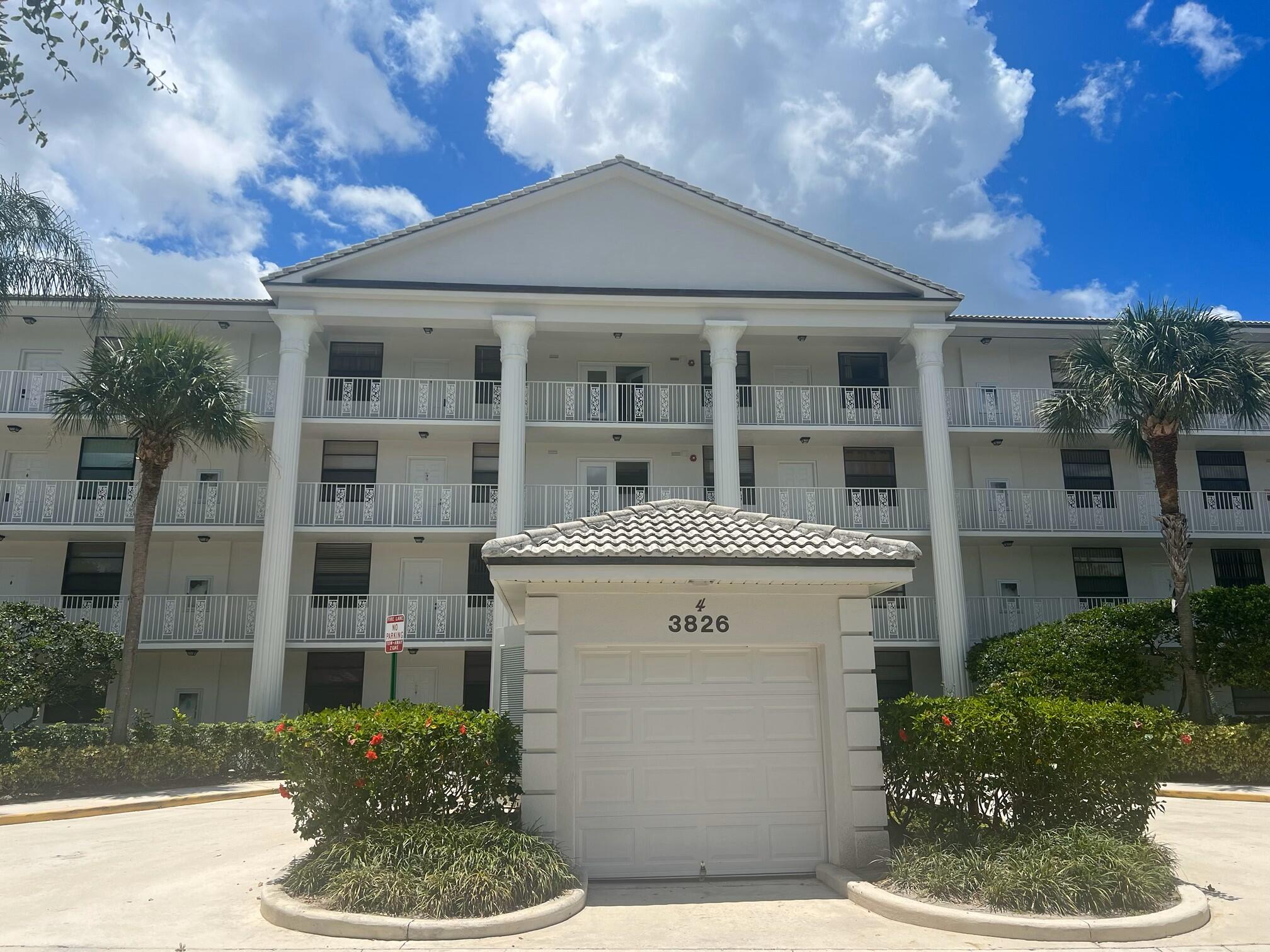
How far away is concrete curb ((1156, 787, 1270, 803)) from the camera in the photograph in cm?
1512

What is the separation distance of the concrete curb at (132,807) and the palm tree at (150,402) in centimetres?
298

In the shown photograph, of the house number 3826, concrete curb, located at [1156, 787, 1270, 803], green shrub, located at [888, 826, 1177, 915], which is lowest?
concrete curb, located at [1156, 787, 1270, 803]

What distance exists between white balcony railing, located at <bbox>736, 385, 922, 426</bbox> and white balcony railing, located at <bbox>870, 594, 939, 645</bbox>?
476 cm

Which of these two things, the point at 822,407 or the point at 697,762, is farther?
the point at 822,407

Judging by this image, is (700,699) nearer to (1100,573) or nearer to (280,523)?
(280,523)

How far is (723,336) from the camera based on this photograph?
23625 mm

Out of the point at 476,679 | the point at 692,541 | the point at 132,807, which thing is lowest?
the point at 132,807

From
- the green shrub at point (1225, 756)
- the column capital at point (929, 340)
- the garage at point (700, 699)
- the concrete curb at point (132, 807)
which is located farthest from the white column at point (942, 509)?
the concrete curb at point (132, 807)

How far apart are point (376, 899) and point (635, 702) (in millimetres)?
3004

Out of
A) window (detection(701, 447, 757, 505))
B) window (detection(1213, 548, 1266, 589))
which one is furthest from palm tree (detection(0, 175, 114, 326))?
window (detection(1213, 548, 1266, 589))

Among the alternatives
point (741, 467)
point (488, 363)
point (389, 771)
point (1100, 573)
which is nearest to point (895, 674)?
Answer: point (1100, 573)

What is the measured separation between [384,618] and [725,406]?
9929mm

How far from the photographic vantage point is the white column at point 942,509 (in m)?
22.5

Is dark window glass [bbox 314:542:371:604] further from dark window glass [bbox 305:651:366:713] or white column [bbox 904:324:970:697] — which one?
white column [bbox 904:324:970:697]
